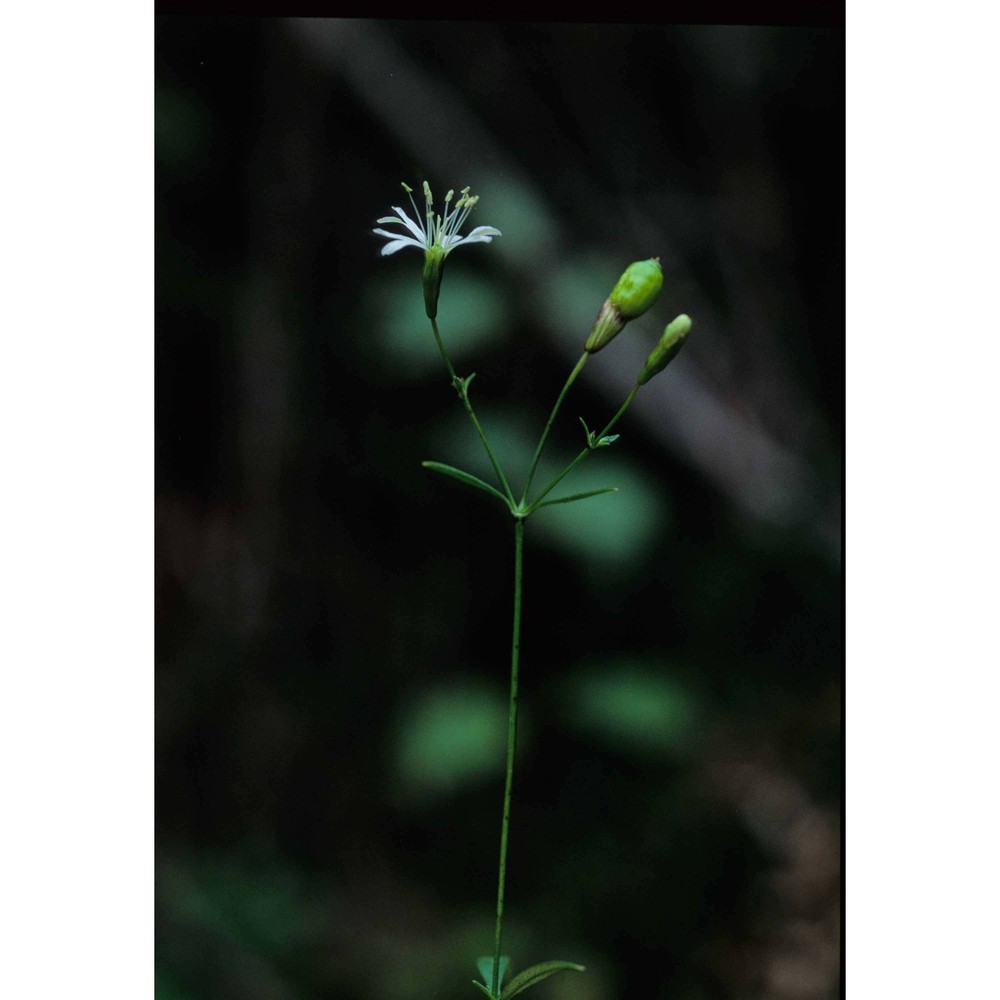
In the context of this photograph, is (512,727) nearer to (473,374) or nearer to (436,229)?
(473,374)

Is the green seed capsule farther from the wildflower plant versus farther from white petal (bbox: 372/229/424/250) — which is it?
white petal (bbox: 372/229/424/250)

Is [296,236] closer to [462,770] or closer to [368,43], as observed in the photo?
[368,43]

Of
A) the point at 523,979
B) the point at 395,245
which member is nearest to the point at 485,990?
the point at 523,979

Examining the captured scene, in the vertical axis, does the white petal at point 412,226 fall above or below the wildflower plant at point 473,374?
above

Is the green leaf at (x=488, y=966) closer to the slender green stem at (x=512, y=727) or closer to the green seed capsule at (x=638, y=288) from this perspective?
the slender green stem at (x=512, y=727)

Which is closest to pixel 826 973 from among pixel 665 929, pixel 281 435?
pixel 665 929

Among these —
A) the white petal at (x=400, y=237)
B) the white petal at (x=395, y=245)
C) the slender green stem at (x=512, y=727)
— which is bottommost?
the slender green stem at (x=512, y=727)

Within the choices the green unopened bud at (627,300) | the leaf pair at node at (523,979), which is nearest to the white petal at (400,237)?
the green unopened bud at (627,300)
